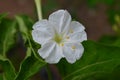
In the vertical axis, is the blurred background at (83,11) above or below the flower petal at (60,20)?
below

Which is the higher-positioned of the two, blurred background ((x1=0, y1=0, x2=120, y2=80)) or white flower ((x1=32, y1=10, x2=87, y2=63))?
white flower ((x1=32, y1=10, x2=87, y2=63))

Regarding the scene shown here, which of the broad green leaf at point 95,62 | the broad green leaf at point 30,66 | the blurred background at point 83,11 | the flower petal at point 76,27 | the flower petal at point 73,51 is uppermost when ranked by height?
the flower petal at point 76,27

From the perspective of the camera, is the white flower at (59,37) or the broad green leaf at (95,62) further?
the broad green leaf at (95,62)

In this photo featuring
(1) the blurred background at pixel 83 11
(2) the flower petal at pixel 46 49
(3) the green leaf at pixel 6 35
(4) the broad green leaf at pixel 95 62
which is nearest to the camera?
(2) the flower petal at pixel 46 49

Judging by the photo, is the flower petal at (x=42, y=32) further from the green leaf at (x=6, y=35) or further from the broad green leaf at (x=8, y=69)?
the green leaf at (x=6, y=35)

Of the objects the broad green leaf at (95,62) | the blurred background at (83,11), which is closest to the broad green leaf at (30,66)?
the broad green leaf at (95,62)

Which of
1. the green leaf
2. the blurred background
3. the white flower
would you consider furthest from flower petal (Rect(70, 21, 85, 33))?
the blurred background

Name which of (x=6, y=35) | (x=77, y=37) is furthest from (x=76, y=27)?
(x=6, y=35)

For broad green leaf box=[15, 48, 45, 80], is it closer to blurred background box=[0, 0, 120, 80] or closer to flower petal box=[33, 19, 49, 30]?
flower petal box=[33, 19, 49, 30]
